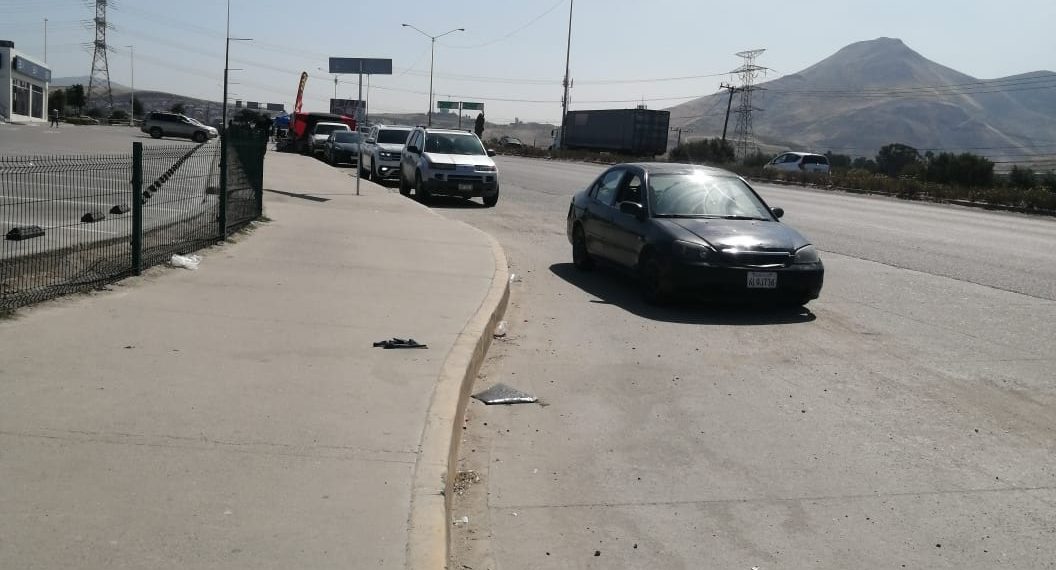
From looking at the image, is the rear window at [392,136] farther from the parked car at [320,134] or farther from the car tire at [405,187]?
the parked car at [320,134]

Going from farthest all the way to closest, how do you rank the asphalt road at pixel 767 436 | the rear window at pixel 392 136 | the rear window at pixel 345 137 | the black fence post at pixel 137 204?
1. the rear window at pixel 345 137
2. the rear window at pixel 392 136
3. the black fence post at pixel 137 204
4. the asphalt road at pixel 767 436

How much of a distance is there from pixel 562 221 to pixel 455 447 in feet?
50.0

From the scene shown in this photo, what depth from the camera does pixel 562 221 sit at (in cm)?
2038

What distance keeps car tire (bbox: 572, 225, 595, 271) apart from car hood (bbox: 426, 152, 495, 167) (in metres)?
10.3

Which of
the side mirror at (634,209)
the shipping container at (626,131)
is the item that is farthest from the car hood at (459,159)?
the shipping container at (626,131)

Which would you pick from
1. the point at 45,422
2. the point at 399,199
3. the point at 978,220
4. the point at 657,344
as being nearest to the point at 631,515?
the point at 45,422

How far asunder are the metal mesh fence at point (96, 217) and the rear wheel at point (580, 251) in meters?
4.50

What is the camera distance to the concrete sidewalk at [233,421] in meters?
3.82

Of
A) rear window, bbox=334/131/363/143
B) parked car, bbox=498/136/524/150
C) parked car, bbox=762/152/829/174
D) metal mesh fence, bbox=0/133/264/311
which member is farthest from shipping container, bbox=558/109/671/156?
metal mesh fence, bbox=0/133/264/311

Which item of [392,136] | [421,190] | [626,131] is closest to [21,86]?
[626,131]

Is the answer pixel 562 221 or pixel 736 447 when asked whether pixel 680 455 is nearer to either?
pixel 736 447

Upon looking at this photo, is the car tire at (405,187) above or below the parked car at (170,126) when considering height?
below

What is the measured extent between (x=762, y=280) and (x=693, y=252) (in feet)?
2.40

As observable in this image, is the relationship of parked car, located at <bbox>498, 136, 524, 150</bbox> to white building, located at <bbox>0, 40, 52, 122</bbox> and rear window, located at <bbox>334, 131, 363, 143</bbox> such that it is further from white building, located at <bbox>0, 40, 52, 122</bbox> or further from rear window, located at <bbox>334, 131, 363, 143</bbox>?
rear window, located at <bbox>334, 131, 363, 143</bbox>
